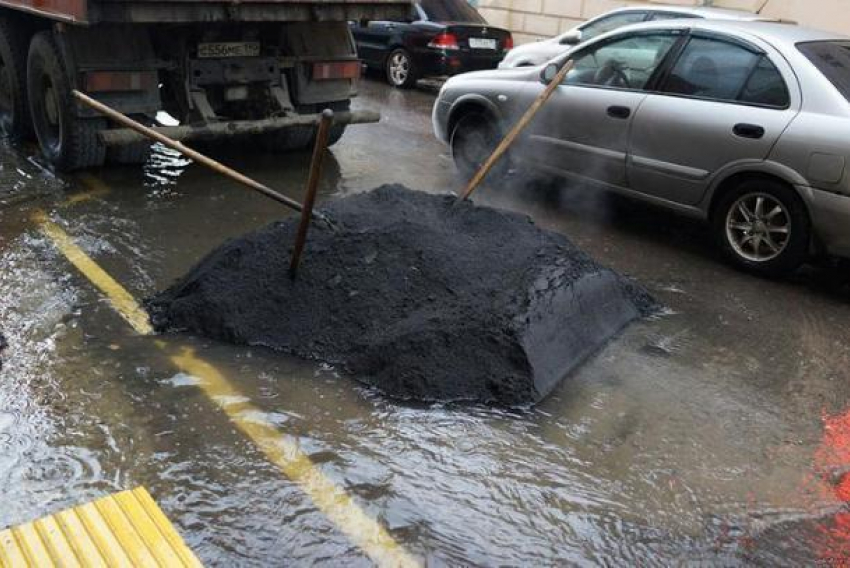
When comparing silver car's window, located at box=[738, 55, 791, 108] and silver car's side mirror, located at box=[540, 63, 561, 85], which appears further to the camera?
silver car's side mirror, located at box=[540, 63, 561, 85]

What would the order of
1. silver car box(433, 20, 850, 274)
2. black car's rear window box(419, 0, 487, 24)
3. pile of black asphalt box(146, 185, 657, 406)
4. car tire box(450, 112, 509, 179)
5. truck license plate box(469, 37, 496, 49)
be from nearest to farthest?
pile of black asphalt box(146, 185, 657, 406), silver car box(433, 20, 850, 274), car tire box(450, 112, 509, 179), truck license plate box(469, 37, 496, 49), black car's rear window box(419, 0, 487, 24)

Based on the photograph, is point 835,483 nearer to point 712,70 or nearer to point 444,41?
point 712,70

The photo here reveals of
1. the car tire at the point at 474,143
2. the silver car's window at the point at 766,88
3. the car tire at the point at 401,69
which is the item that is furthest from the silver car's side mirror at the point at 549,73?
the car tire at the point at 401,69

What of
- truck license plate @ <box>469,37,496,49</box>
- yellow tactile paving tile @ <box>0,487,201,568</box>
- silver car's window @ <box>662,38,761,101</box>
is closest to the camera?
yellow tactile paving tile @ <box>0,487,201,568</box>

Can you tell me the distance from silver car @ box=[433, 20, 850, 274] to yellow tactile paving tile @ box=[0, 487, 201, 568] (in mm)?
4824

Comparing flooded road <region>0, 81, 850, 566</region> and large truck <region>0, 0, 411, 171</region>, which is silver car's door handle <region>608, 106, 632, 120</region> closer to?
flooded road <region>0, 81, 850, 566</region>

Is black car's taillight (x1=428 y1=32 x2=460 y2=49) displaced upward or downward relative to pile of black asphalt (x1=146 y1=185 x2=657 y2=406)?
upward

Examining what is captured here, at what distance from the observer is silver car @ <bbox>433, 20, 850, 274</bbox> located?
5730 millimetres

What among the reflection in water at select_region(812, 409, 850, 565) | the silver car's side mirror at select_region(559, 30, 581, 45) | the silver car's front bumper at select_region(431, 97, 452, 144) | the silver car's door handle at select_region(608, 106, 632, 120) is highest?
the silver car's side mirror at select_region(559, 30, 581, 45)

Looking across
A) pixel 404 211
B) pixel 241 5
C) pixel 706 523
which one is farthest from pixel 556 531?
pixel 241 5

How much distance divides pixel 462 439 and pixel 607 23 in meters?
8.37

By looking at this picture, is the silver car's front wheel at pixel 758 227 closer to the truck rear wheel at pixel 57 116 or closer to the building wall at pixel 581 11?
the truck rear wheel at pixel 57 116

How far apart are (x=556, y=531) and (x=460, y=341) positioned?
4.26 ft

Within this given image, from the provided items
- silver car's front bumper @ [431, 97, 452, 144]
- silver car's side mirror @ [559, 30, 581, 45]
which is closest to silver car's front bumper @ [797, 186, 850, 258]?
silver car's front bumper @ [431, 97, 452, 144]
